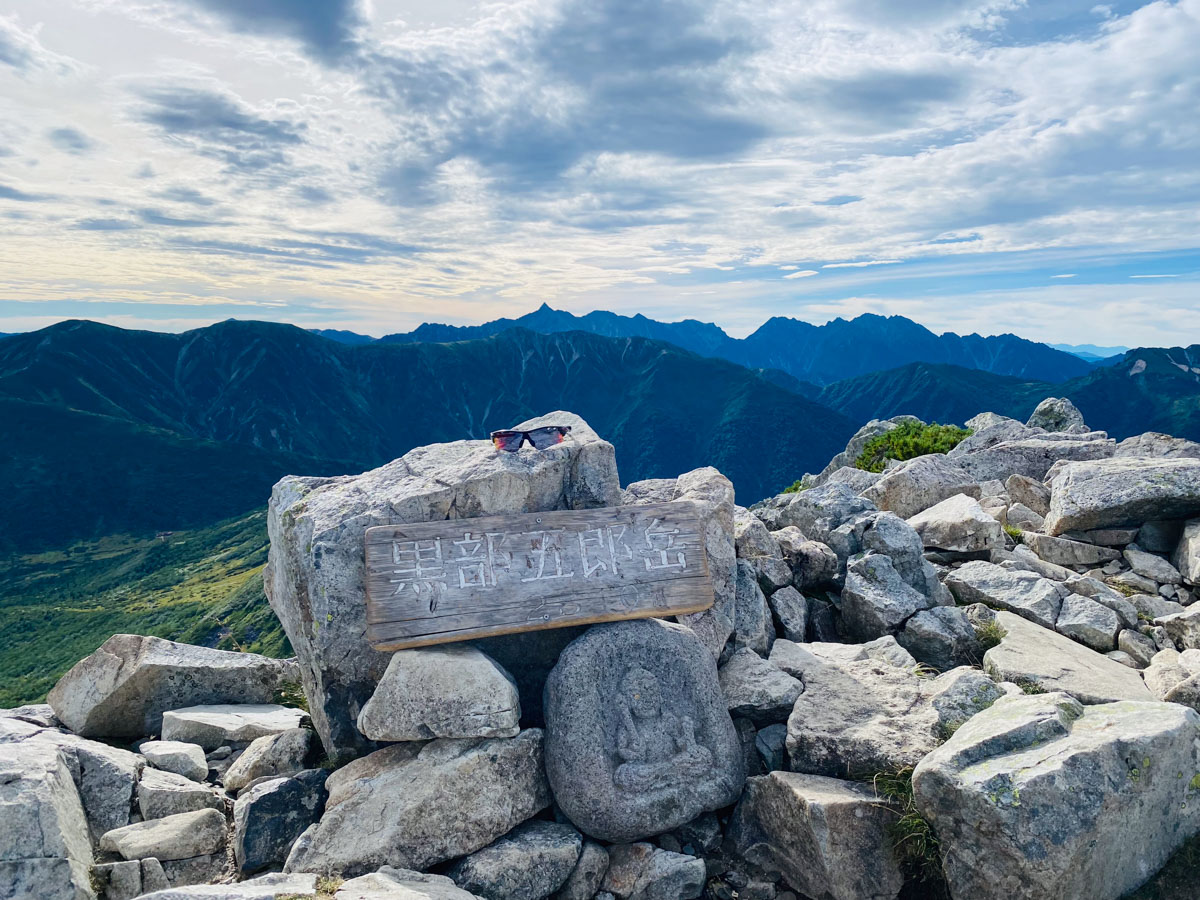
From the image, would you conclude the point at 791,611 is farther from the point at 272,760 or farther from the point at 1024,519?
the point at 272,760

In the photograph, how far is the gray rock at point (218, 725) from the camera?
1012 cm

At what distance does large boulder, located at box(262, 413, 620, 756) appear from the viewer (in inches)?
353

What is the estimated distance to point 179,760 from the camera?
9328mm

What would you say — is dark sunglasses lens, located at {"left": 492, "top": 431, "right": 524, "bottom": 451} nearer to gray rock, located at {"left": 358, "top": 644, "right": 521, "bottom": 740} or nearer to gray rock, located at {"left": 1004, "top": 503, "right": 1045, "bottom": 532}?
gray rock, located at {"left": 358, "top": 644, "right": 521, "bottom": 740}

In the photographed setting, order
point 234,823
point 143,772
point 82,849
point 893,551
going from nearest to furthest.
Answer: point 82,849 < point 234,823 < point 143,772 < point 893,551

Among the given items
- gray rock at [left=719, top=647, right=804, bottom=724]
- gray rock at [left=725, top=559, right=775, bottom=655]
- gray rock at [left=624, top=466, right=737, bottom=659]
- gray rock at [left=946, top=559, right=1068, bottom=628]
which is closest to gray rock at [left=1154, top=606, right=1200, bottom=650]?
gray rock at [left=946, top=559, right=1068, bottom=628]

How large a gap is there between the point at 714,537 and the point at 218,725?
7583 millimetres

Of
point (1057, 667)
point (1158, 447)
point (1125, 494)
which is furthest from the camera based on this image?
point (1158, 447)

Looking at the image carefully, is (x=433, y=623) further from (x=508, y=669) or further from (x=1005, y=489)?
(x=1005, y=489)

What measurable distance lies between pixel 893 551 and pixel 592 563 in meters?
5.89

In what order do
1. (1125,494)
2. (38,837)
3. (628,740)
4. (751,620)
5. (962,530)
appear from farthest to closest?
(962,530)
(1125,494)
(751,620)
(628,740)
(38,837)

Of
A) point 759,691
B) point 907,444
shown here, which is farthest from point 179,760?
point 907,444

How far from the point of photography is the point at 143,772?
29.3ft

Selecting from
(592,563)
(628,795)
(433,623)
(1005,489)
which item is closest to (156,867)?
(433,623)
